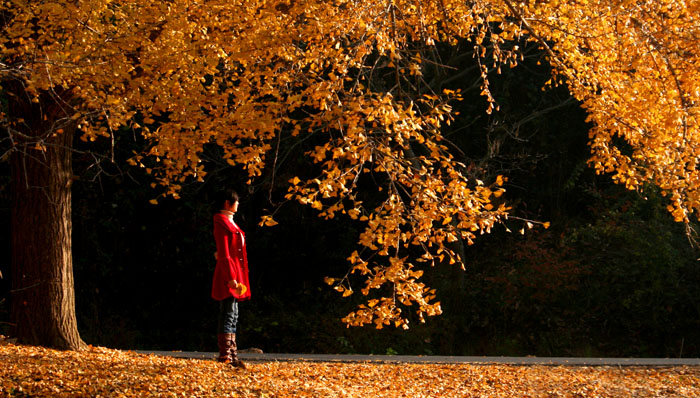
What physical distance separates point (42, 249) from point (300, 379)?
9.88 ft

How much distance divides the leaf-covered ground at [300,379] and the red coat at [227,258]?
709mm

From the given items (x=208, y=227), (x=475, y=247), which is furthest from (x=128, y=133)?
(x=475, y=247)

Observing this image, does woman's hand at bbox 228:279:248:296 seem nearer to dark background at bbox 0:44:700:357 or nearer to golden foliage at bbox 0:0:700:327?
golden foliage at bbox 0:0:700:327

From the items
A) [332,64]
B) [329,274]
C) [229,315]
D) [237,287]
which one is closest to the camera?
[332,64]

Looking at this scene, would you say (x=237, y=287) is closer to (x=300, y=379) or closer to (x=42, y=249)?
(x=300, y=379)

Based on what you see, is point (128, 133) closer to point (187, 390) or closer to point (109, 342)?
point (109, 342)

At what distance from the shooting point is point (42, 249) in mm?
7910

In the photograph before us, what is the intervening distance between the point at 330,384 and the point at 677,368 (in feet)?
13.3

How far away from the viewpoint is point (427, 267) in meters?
12.7

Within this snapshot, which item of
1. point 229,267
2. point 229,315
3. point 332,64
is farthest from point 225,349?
point 332,64

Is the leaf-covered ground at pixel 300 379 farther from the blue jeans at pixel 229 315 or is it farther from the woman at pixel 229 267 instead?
Result: the woman at pixel 229 267

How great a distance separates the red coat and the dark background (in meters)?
4.43

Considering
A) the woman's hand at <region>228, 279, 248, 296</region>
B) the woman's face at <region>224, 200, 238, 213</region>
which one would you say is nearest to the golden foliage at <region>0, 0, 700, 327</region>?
the woman's face at <region>224, 200, 238, 213</region>

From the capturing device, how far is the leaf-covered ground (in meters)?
6.06
